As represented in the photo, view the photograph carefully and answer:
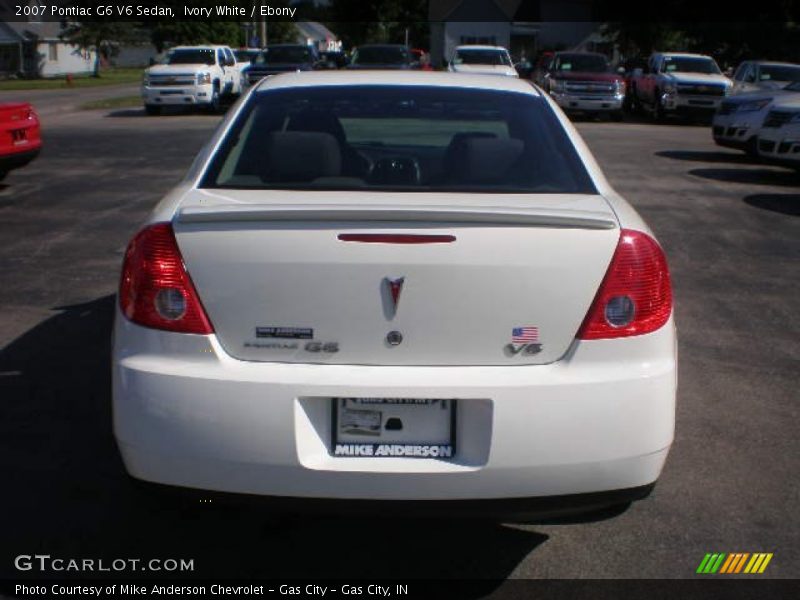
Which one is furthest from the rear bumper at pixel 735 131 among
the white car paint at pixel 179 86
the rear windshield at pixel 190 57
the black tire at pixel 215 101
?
the rear windshield at pixel 190 57

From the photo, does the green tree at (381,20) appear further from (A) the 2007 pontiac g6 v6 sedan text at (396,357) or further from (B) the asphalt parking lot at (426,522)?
(A) the 2007 pontiac g6 v6 sedan text at (396,357)

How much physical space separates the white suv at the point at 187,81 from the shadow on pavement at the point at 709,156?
14.1m

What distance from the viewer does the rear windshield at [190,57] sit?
97.5ft

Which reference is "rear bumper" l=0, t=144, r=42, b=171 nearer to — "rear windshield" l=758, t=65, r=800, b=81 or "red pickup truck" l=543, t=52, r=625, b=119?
"red pickup truck" l=543, t=52, r=625, b=119

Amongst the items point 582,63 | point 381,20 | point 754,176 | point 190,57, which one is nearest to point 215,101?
point 190,57

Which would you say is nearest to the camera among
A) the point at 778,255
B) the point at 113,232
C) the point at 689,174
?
the point at 778,255

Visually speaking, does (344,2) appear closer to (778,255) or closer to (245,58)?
(245,58)

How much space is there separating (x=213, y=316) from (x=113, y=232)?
24.1 feet

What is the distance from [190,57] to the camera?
29.9 m

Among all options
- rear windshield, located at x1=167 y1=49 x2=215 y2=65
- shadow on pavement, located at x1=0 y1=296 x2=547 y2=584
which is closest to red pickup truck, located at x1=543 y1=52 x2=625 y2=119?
rear windshield, located at x1=167 y1=49 x2=215 y2=65

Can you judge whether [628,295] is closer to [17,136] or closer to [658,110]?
[17,136]

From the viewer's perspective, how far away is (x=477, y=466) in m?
3.20

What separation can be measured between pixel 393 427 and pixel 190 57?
28263mm

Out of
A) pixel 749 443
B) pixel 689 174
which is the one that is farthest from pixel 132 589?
pixel 689 174
